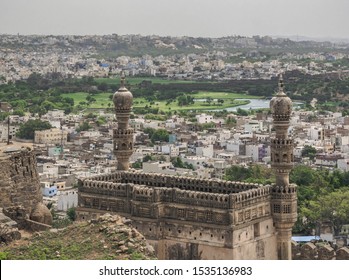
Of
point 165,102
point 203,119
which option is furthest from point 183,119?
point 165,102

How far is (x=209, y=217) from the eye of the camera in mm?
13930

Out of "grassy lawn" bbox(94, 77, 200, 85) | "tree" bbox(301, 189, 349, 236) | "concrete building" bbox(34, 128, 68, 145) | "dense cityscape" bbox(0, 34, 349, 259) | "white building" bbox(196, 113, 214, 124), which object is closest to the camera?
"tree" bbox(301, 189, 349, 236)

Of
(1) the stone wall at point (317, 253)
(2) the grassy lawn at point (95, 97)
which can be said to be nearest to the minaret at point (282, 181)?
(1) the stone wall at point (317, 253)

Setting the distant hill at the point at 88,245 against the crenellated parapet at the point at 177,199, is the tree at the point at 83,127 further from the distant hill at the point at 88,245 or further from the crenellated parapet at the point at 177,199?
the distant hill at the point at 88,245

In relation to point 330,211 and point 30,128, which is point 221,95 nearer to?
point 30,128

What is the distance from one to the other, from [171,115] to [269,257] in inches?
2361

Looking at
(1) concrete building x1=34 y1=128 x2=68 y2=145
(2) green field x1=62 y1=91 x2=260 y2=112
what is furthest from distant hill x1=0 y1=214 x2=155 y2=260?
(2) green field x1=62 y1=91 x2=260 y2=112

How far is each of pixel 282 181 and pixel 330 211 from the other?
14.6 meters

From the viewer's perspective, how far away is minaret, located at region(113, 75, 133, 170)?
54.0 ft

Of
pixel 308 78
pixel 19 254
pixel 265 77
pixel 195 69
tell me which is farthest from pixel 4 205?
pixel 195 69

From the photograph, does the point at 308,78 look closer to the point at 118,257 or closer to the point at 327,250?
the point at 327,250

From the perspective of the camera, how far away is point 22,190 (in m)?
15.6

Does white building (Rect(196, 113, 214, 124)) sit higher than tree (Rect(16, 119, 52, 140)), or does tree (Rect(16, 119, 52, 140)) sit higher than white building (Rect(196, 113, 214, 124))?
tree (Rect(16, 119, 52, 140))

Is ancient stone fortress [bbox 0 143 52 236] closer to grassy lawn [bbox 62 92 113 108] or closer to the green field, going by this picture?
the green field
